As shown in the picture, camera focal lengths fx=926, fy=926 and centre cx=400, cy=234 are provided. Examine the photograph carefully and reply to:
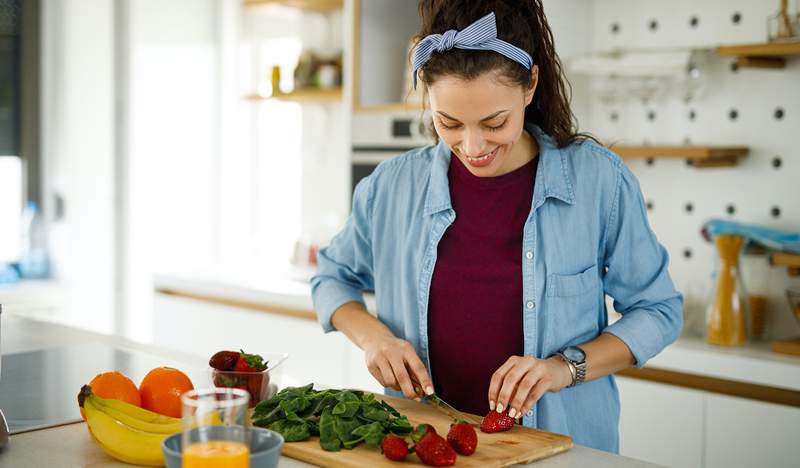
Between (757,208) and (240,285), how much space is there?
1905mm

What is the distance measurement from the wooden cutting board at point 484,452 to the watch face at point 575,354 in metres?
0.19

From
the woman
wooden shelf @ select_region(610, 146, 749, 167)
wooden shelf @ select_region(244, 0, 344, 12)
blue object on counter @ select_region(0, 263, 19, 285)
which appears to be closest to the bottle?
blue object on counter @ select_region(0, 263, 19, 285)

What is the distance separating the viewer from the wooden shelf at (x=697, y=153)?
9.00ft

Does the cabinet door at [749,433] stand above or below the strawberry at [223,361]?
below

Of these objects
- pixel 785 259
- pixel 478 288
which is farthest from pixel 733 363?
pixel 478 288

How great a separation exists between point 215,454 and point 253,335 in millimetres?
2553

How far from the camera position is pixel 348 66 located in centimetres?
367

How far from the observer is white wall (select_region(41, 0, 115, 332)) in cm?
423

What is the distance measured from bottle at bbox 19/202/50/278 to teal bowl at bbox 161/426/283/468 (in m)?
3.47

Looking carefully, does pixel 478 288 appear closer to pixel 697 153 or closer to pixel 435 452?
pixel 435 452

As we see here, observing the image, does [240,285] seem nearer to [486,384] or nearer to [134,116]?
[134,116]

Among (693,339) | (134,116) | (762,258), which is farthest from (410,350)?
(134,116)

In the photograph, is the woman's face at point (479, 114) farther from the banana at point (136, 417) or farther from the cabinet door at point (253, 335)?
the cabinet door at point (253, 335)

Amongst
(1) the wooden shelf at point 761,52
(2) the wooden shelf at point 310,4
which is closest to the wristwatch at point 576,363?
(1) the wooden shelf at point 761,52
